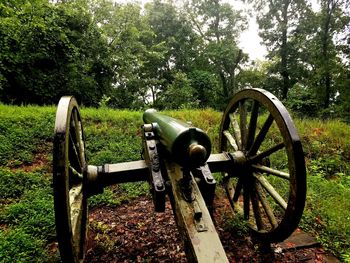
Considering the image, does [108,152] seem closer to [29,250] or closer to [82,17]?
[29,250]

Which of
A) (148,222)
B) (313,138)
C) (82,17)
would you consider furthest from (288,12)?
(148,222)

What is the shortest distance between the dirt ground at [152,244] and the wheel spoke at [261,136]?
0.94 m

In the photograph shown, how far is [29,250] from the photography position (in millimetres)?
2705

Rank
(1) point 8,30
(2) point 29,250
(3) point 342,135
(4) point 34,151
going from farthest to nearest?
(1) point 8,30, (3) point 342,135, (4) point 34,151, (2) point 29,250

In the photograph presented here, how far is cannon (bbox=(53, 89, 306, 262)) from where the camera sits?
1.66 m

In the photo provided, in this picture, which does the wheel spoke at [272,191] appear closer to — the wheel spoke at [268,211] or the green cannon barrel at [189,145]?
the wheel spoke at [268,211]

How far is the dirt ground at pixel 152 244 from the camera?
2.73m

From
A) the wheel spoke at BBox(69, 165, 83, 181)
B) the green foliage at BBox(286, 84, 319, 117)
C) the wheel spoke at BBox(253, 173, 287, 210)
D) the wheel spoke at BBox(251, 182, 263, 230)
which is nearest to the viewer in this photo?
the wheel spoke at BBox(69, 165, 83, 181)

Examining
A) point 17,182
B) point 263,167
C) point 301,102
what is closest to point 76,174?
point 263,167

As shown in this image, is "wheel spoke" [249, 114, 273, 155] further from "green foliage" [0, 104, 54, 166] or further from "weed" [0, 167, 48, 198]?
"green foliage" [0, 104, 54, 166]

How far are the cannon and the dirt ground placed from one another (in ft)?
0.73

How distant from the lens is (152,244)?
2932 millimetres

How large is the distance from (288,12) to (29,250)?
19.6 m

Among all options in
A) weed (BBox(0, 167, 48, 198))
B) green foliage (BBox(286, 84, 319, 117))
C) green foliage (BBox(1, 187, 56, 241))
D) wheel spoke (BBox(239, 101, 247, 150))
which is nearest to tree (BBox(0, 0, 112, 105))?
weed (BBox(0, 167, 48, 198))
